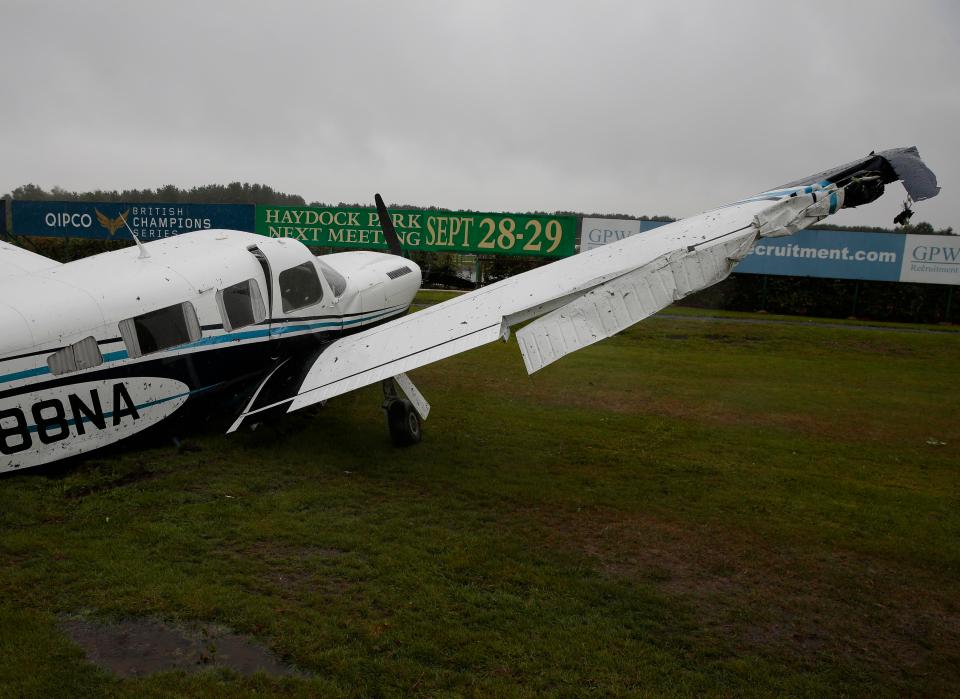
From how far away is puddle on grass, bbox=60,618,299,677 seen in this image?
13.7ft

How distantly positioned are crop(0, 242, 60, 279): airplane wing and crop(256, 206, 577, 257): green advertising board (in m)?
17.9

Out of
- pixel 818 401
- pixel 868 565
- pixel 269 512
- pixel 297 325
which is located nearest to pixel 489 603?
pixel 269 512

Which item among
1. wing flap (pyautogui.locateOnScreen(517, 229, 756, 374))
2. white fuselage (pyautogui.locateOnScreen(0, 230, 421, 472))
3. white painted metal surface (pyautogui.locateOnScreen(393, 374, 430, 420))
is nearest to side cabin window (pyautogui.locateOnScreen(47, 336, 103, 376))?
white fuselage (pyautogui.locateOnScreen(0, 230, 421, 472))

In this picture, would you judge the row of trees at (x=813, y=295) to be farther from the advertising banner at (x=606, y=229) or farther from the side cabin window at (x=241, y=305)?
the side cabin window at (x=241, y=305)

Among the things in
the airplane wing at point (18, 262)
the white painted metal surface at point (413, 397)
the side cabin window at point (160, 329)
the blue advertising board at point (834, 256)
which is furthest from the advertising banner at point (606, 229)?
the side cabin window at point (160, 329)

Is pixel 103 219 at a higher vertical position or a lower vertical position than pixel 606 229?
higher

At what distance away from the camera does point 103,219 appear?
1192 inches

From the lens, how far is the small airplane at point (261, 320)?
628cm

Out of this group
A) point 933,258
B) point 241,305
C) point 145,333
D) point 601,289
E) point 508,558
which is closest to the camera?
point 508,558

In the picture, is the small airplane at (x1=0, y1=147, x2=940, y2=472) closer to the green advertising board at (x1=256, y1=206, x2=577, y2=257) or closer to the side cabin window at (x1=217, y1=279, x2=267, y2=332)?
the side cabin window at (x1=217, y1=279, x2=267, y2=332)

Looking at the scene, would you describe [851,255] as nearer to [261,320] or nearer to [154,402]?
[261,320]

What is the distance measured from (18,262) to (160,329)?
450 centimetres

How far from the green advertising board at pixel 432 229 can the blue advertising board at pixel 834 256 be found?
810cm

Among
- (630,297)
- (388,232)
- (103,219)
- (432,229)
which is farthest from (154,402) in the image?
(103,219)
